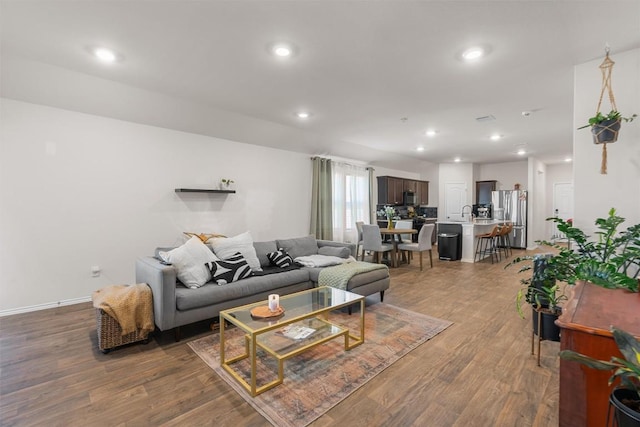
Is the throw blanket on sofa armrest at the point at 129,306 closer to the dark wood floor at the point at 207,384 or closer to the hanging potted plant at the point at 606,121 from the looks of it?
the dark wood floor at the point at 207,384

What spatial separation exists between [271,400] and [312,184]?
15.8 ft

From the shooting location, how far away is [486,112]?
4.23 meters

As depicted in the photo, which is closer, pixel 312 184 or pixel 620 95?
pixel 620 95

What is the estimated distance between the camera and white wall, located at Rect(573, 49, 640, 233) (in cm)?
248

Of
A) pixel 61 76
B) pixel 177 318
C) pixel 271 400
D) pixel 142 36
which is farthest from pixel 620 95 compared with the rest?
pixel 61 76

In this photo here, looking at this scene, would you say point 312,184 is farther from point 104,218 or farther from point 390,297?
point 104,218

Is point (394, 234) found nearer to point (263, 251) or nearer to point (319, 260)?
point (319, 260)

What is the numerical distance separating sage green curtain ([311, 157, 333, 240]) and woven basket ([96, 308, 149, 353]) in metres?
4.12

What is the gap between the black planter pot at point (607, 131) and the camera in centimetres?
229

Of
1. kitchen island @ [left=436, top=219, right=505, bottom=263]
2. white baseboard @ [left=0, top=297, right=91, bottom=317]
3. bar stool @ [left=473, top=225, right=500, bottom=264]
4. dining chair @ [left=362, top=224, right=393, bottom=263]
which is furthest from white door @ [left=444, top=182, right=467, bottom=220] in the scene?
white baseboard @ [left=0, top=297, right=91, bottom=317]

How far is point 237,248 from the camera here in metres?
3.69

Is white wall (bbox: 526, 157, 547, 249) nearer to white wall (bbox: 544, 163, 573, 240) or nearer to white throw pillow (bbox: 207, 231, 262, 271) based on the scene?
white wall (bbox: 544, 163, 573, 240)

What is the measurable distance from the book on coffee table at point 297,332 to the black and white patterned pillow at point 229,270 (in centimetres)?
91

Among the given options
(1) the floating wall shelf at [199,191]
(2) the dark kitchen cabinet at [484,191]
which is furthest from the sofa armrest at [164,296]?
(2) the dark kitchen cabinet at [484,191]
